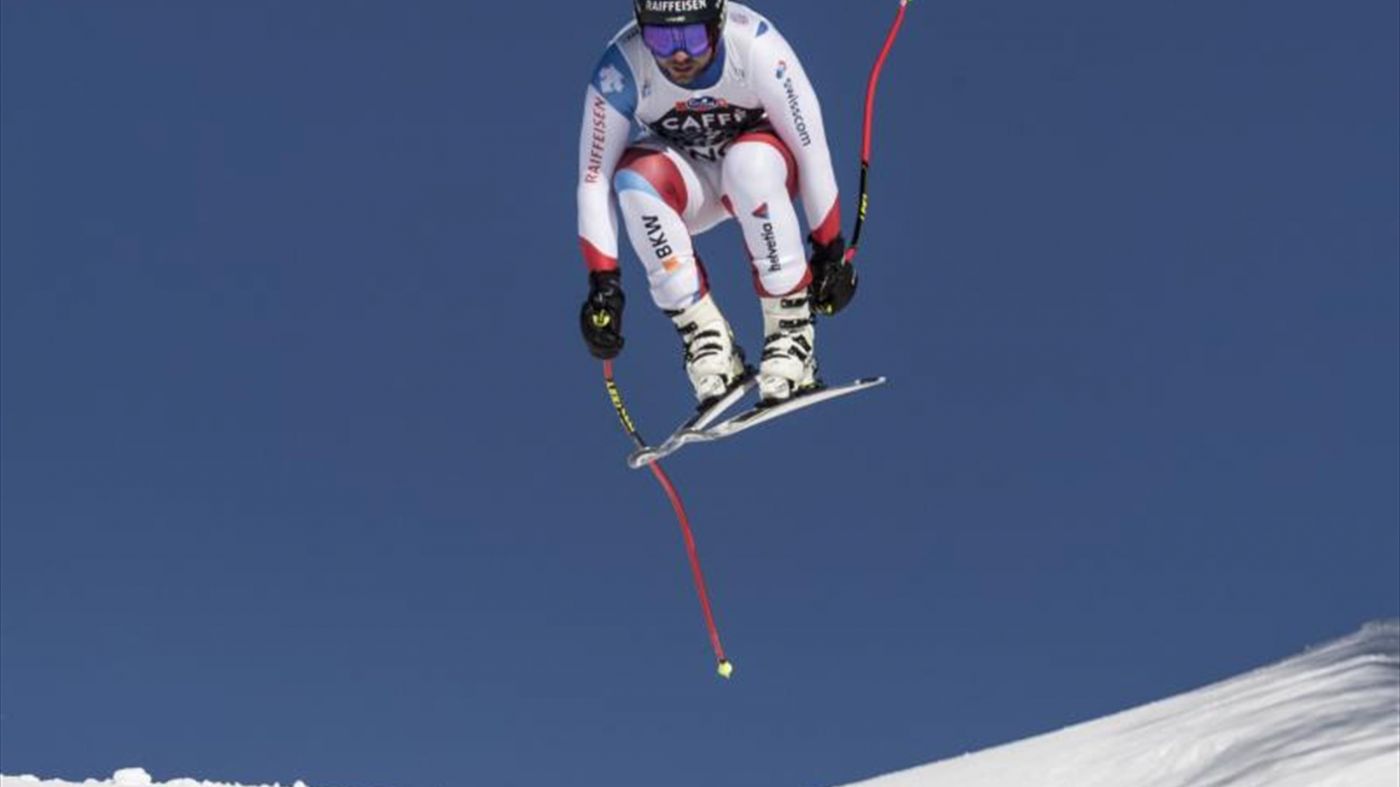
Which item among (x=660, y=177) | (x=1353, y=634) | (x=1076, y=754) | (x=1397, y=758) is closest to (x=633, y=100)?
(x=660, y=177)

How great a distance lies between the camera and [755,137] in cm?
1744

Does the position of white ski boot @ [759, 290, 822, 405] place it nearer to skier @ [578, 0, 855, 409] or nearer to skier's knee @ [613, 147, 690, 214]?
skier @ [578, 0, 855, 409]

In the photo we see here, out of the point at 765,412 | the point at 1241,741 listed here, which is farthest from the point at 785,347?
the point at 1241,741

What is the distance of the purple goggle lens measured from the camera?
55.0 ft

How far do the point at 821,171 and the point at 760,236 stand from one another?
545mm

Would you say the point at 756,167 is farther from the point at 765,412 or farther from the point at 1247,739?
the point at 1247,739

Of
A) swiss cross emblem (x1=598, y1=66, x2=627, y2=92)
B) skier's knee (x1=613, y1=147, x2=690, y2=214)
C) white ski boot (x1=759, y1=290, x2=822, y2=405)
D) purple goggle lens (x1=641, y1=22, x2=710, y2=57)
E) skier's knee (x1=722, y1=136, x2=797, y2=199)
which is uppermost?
swiss cross emblem (x1=598, y1=66, x2=627, y2=92)

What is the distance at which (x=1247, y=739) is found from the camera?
21.5 metres

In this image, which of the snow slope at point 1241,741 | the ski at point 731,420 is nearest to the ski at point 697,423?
the ski at point 731,420

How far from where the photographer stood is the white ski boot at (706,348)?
17.9m

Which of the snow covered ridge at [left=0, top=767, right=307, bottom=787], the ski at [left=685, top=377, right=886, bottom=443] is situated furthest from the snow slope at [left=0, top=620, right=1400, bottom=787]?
the ski at [left=685, top=377, right=886, bottom=443]

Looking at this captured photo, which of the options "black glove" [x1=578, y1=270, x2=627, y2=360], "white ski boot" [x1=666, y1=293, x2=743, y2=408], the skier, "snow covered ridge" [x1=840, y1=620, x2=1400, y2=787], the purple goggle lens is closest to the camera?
the purple goggle lens

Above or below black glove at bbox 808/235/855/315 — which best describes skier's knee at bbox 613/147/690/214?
above

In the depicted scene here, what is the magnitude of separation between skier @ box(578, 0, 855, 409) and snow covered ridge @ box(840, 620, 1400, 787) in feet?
15.8
